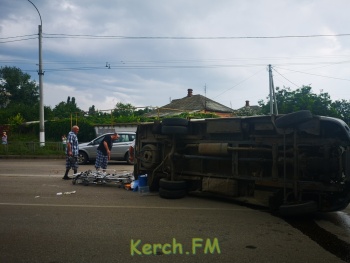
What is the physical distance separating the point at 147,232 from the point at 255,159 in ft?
8.56

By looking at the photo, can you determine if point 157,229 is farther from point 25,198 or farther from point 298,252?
point 25,198

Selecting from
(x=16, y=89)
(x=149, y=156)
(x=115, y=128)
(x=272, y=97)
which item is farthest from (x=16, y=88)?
(x=149, y=156)

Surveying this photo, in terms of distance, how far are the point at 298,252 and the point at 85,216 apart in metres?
3.56

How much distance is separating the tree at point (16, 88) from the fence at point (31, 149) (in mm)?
47089

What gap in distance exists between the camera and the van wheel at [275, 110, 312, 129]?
17.2 feet

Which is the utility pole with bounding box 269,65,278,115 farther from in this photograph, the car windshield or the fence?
the fence

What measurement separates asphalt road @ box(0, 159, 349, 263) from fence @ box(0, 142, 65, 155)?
15.1 m

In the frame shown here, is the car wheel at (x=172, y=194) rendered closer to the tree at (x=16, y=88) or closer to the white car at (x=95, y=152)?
the white car at (x=95, y=152)

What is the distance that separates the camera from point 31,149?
2152 centimetres

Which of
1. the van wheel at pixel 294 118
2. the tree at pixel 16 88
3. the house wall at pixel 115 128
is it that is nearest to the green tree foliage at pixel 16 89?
the tree at pixel 16 88

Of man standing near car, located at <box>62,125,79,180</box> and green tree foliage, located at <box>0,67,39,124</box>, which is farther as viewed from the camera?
green tree foliage, located at <box>0,67,39,124</box>

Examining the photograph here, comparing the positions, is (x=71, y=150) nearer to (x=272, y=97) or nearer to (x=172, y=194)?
(x=172, y=194)

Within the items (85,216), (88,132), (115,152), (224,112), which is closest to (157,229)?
(85,216)

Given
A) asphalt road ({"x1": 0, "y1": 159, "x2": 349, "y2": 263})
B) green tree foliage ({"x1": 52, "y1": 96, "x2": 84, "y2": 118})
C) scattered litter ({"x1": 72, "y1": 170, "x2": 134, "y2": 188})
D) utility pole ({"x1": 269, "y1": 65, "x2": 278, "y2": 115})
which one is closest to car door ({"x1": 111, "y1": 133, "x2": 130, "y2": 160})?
scattered litter ({"x1": 72, "y1": 170, "x2": 134, "y2": 188})
